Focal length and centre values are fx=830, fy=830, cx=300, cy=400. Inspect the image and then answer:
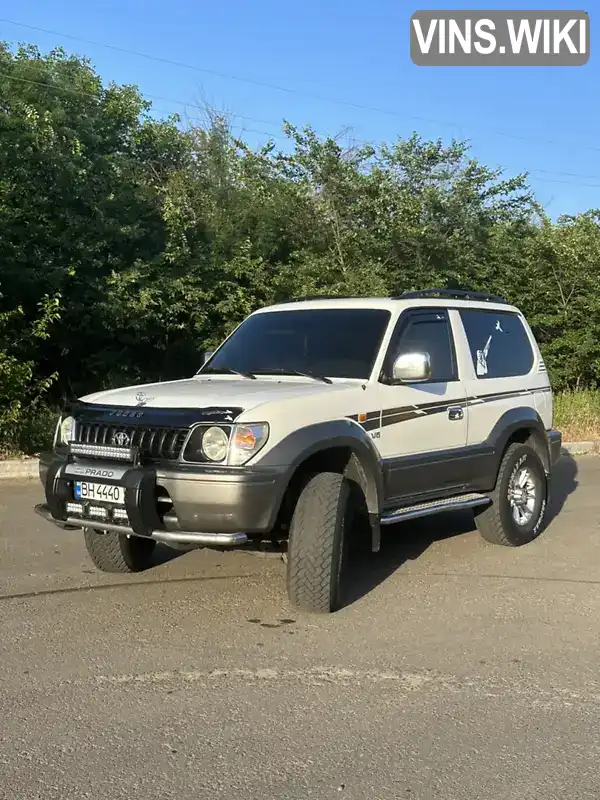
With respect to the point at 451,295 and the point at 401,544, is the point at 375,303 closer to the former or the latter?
the point at 451,295

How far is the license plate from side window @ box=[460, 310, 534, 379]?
3.23 m

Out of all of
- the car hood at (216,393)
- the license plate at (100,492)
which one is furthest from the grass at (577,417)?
the license plate at (100,492)

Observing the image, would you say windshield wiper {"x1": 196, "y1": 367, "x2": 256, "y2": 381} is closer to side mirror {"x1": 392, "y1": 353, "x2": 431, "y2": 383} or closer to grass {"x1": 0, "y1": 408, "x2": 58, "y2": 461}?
side mirror {"x1": 392, "y1": 353, "x2": 431, "y2": 383}

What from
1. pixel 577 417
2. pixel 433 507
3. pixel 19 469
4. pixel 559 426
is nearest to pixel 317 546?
pixel 433 507

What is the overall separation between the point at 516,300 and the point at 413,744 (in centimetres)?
1465

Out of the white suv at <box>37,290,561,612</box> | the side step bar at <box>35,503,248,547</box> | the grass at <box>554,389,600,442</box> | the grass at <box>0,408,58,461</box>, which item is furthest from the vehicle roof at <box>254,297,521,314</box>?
the grass at <box>554,389,600,442</box>

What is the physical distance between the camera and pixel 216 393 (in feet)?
16.7

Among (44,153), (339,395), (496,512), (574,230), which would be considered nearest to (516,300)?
(574,230)

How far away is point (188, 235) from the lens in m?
15.2

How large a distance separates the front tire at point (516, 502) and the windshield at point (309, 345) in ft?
5.48

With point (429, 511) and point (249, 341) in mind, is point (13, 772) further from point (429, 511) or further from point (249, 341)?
point (249, 341)

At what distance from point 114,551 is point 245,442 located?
164 centimetres

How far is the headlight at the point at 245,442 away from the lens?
4598 mm

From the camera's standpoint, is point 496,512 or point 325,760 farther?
point 496,512
